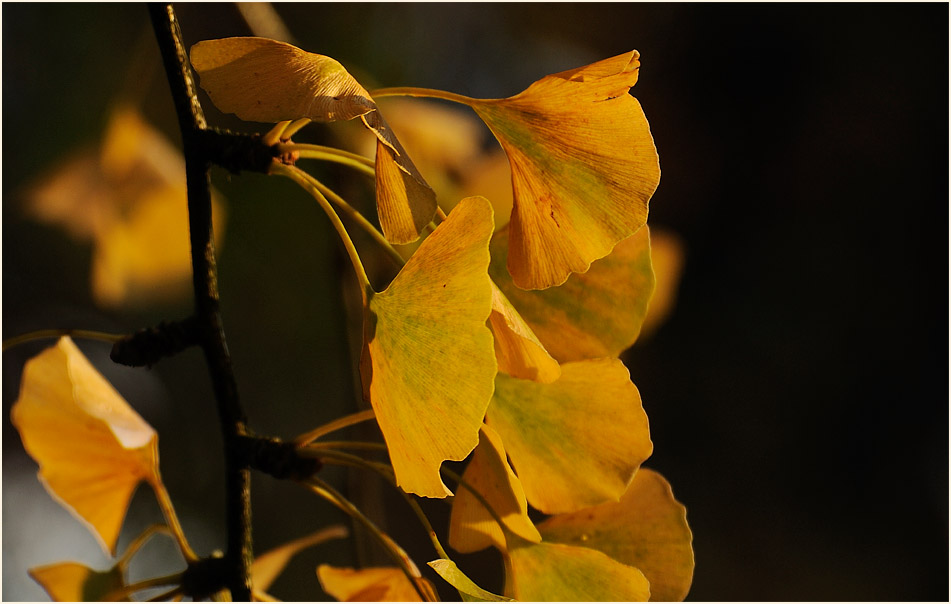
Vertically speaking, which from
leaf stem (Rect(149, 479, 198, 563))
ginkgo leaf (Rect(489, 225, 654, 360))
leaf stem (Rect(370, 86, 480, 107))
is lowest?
leaf stem (Rect(149, 479, 198, 563))

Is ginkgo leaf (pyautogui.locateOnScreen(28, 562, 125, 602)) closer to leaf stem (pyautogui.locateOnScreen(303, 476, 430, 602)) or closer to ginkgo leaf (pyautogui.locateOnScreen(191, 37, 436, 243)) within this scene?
leaf stem (pyautogui.locateOnScreen(303, 476, 430, 602))

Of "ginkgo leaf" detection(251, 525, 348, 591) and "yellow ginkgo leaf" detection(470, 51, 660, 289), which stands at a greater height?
"yellow ginkgo leaf" detection(470, 51, 660, 289)

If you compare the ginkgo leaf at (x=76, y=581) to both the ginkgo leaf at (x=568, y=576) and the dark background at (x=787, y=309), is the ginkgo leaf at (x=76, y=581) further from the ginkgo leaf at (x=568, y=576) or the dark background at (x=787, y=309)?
the dark background at (x=787, y=309)

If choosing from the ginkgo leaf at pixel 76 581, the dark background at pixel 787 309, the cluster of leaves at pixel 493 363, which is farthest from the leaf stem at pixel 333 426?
the dark background at pixel 787 309

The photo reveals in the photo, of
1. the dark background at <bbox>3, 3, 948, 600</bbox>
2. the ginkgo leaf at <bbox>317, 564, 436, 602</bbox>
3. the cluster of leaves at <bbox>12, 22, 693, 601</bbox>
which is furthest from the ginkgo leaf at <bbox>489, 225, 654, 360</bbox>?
the dark background at <bbox>3, 3, 948, 600</bbox>

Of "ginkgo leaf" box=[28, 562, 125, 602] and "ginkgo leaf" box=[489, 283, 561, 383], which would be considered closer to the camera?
"ginkgo leaf" box=[489, 283, 561, 383]

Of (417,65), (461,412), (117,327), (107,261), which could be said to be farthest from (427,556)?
(461,412)

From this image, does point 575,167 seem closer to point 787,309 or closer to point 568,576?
point 568,576
